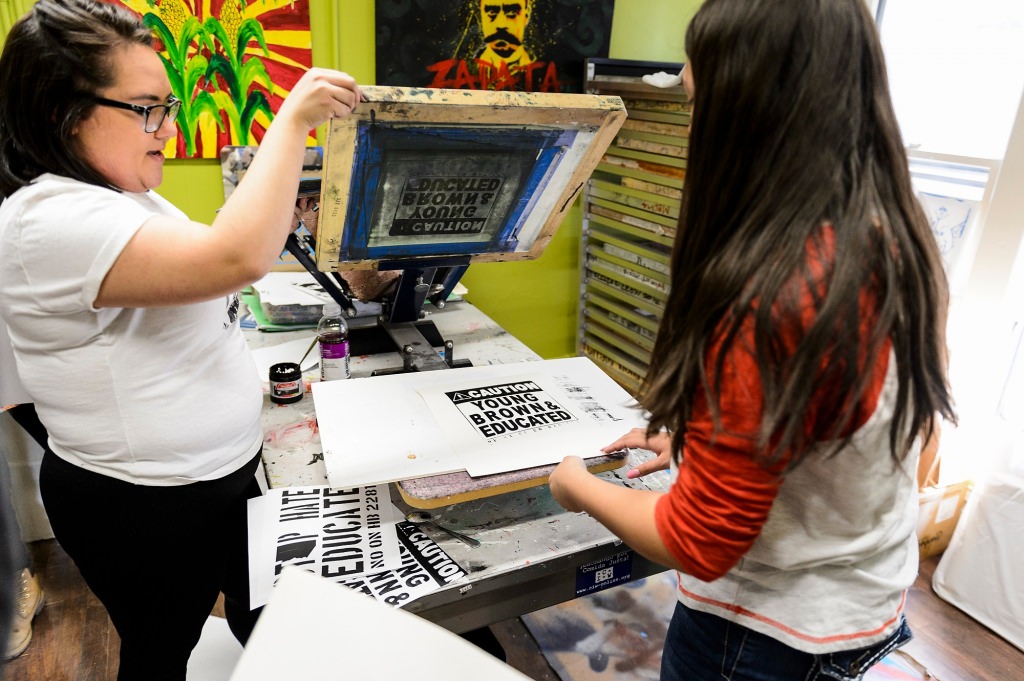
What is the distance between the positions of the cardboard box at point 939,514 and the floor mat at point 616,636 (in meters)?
0.49

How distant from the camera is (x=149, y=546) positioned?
0.95 metres

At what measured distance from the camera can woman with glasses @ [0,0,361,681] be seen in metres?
0.79

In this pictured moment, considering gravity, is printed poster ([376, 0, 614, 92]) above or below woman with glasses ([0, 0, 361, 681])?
above

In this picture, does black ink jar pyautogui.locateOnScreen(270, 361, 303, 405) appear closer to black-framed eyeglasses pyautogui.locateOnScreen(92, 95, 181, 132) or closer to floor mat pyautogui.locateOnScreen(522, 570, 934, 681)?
black-framed eyeglasses pyautogui.locateOnScreen(92, 95, 181, 132)

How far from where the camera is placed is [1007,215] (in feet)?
5.97

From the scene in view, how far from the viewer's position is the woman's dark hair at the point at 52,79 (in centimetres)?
79

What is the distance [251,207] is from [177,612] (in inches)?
25.0

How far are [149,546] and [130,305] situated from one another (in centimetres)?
38

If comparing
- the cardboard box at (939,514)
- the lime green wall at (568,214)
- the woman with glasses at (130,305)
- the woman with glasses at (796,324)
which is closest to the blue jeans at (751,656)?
the woman with glasses at (796,324)

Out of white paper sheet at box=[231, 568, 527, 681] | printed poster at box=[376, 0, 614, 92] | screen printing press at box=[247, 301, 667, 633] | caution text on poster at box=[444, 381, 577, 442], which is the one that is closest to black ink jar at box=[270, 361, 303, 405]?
screen printing press at box=[247, 301, 667, 633]

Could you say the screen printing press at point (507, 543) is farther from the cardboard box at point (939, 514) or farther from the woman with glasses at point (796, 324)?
the cardboard box at point (939, 514)

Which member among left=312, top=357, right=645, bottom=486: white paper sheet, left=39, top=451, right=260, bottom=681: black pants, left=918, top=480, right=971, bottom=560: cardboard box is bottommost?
left=918, top=480, right=971, bottom=560: cardboard box

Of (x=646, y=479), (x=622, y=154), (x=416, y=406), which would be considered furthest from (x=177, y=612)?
(x=622, y=154)

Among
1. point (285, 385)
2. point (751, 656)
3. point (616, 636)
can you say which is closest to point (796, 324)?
point (751, 656)
